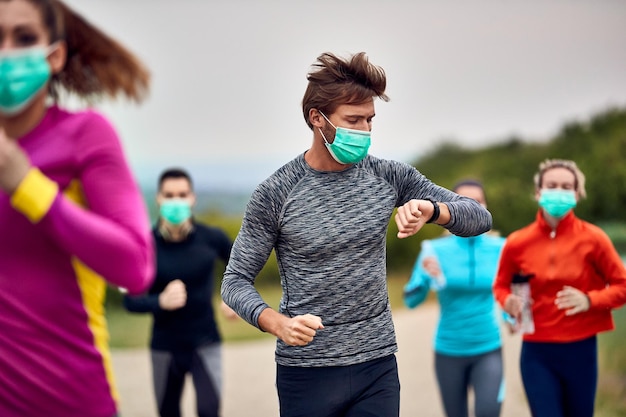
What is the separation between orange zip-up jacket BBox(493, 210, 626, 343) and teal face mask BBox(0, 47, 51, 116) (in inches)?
139

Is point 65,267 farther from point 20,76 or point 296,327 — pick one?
point 296,327

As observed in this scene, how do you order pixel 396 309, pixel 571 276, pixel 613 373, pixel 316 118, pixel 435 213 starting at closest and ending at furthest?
pixel 435 213
pixel 316 118
pixel 571 276
pixel 613 373
pixel 396 309

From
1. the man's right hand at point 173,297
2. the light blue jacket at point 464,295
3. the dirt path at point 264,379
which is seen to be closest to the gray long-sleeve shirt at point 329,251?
the man's right hand at point 173,297

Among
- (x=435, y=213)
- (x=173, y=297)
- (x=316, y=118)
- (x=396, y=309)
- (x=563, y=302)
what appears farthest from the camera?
(x=396, y=309)

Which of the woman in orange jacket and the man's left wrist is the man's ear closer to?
the man's left wrist

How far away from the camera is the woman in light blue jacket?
223 inches

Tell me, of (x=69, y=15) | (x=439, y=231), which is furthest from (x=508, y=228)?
(x=69, y=15)

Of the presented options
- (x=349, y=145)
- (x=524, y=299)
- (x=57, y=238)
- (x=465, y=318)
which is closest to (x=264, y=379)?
(x=465, y=318)

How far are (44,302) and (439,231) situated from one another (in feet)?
40.9

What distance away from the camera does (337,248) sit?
11.0 feet

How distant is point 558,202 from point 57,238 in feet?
12.0

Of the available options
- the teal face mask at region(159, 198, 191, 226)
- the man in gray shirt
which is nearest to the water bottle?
the man in gray shirt

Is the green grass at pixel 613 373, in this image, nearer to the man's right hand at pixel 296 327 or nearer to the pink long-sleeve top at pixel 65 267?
the man's right hand at pixel 296 327

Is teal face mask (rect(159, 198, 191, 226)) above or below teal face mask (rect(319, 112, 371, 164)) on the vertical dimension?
below
